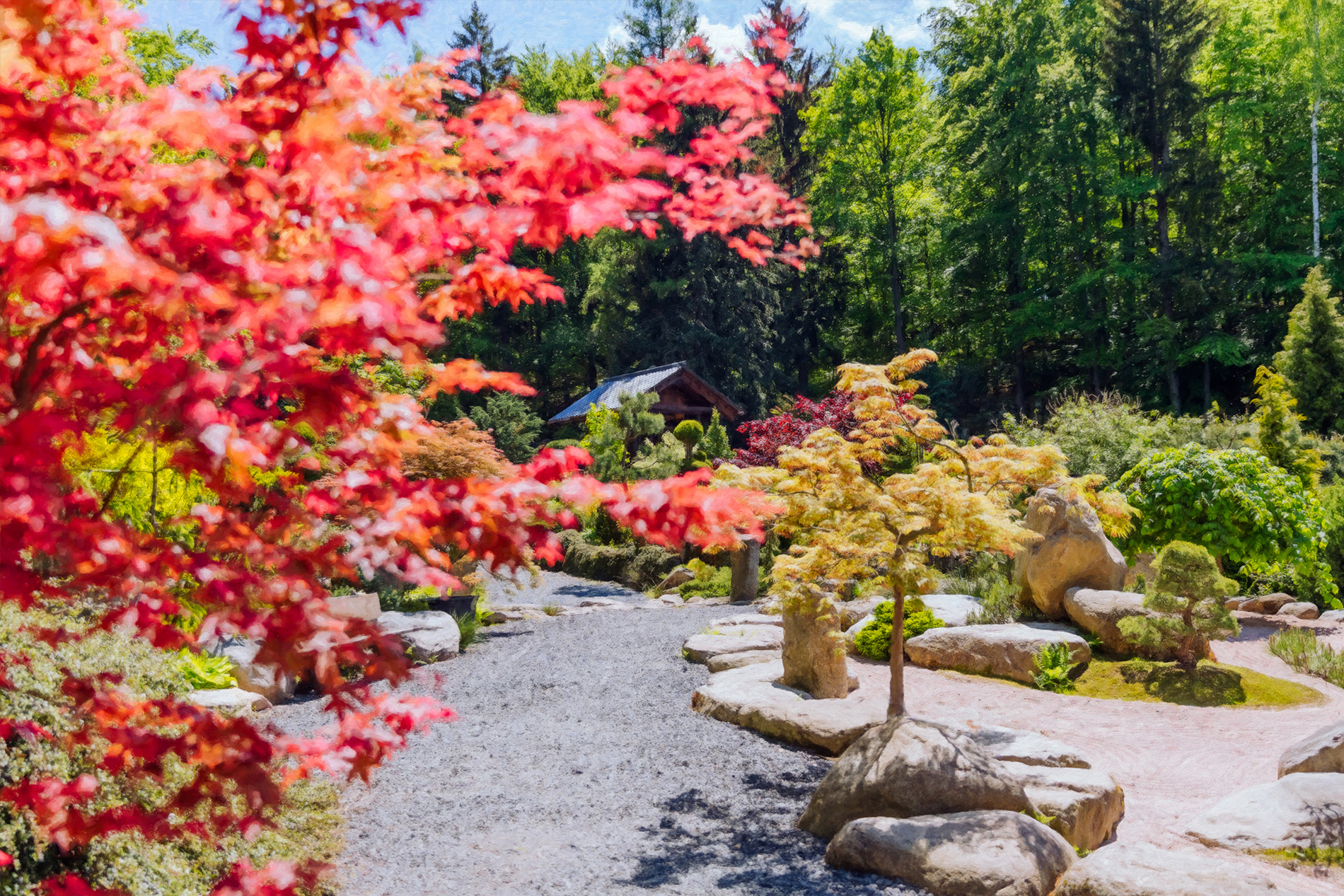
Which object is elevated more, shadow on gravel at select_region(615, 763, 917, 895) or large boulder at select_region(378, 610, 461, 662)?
large boulder at select_region(378, 610, 461, 662)

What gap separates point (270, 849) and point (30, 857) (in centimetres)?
110

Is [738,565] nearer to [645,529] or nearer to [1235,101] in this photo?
[645,529]

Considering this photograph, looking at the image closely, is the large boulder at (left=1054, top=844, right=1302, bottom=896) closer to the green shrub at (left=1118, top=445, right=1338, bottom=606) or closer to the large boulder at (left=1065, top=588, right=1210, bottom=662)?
the large boulder at (left=1065, top=588, right=1210, bottom=662)

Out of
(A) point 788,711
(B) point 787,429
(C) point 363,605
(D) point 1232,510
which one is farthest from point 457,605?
(D) point 1232,510

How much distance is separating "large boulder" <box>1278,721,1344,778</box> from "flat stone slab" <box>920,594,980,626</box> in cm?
368

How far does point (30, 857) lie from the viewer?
9.01 feet

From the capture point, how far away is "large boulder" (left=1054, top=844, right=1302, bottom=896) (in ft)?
10.7

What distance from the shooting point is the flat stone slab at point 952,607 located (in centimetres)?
866

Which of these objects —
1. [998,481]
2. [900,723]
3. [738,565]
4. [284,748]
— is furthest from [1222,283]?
[284,748]

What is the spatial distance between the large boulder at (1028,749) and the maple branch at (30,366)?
179 inches

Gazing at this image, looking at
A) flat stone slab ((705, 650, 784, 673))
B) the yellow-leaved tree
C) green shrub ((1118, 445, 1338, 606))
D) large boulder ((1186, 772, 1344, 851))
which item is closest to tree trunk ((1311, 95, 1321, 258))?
green shrub ((1118, 445, 1338, 606))

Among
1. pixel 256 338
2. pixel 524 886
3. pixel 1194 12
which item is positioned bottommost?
pixel 524 886

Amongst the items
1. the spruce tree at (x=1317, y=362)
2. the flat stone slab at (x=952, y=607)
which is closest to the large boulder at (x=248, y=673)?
the flat stone slab at (x=952, y=607)

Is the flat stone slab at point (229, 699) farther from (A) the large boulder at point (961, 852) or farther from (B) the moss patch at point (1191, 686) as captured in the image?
(B) the moss patch at point (1191, 686)
